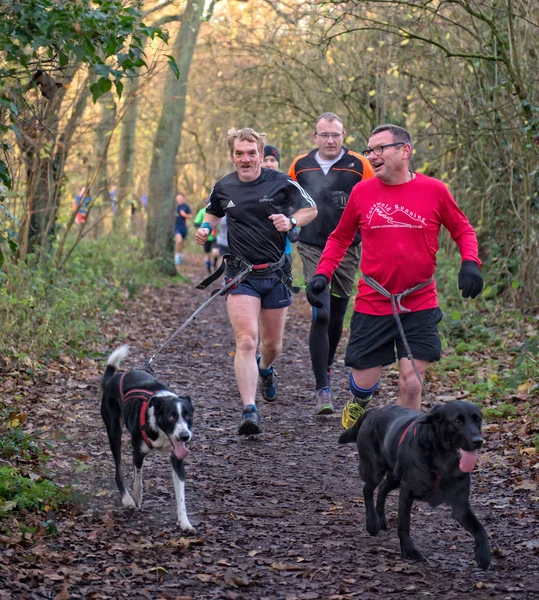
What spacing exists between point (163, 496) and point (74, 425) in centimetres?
186

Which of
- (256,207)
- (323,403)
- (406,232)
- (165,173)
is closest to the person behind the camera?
(406,232)

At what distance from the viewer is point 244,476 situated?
6223 millimetres

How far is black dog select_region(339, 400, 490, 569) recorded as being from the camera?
A: 4.14 m

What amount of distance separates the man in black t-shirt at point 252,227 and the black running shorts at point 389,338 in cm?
140

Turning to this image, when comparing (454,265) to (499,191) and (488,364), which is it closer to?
(499,191)

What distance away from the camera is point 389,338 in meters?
5.71

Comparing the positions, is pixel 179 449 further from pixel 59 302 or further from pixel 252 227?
pixel 59 302

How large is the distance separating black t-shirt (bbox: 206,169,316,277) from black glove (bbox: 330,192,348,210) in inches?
36.2

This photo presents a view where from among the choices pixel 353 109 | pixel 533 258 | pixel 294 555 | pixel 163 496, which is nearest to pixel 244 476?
pixel 163 496

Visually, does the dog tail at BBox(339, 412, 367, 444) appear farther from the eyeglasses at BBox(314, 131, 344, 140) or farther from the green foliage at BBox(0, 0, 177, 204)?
the eyeglasses at BBox(314, 131, 344, 140)

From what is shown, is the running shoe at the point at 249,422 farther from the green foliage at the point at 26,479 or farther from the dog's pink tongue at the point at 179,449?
the dog's pink tongue at the point at 179,449

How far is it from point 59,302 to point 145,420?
257 inches

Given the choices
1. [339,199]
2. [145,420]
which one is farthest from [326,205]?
[145,420]

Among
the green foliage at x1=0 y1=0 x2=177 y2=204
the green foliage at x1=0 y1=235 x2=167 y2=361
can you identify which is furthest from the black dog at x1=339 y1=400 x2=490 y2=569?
the green foliage at x1=0 y1=235 x2=167 y2=361
